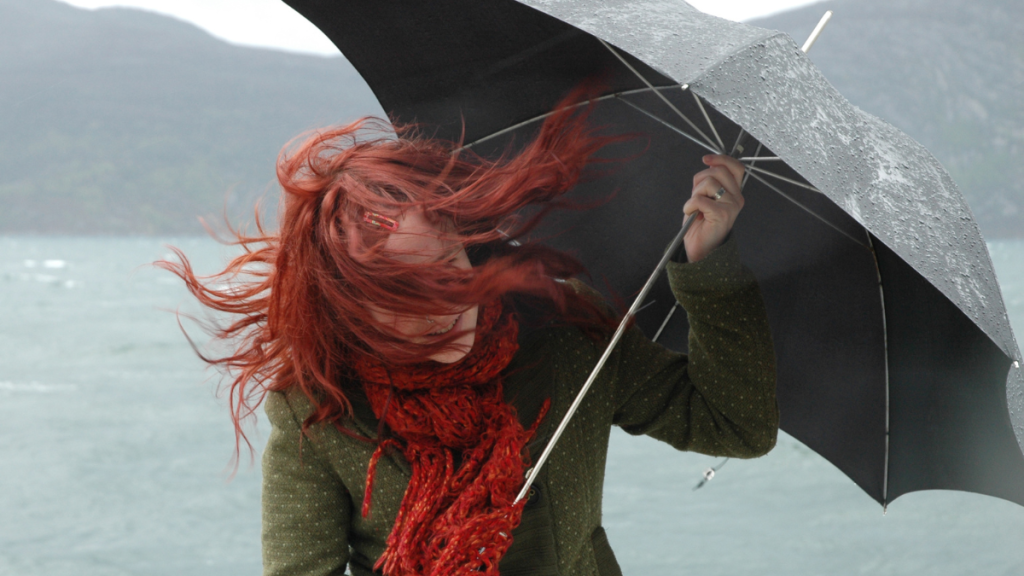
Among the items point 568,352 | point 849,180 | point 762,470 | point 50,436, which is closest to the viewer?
point 849,180

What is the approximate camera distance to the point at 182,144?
10044cm

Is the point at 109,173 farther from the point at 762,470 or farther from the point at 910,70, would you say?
the point at 762,470

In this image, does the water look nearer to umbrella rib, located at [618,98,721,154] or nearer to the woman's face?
the woman's face

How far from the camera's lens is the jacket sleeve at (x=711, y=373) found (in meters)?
1.31

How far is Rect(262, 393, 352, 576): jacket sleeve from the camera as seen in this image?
1307 millimetres

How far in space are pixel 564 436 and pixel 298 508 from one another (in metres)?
0.44

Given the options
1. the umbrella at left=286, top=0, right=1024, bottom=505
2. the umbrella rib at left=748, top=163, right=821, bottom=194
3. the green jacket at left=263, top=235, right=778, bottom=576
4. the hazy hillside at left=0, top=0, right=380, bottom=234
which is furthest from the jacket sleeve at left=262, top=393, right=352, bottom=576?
the hazy hillside at left=0, top=0, right=380, bottom=234

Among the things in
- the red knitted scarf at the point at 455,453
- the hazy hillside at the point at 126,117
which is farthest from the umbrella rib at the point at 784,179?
the hazy hillside at the point at 126,117

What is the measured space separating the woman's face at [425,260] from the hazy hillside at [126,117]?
87.4m

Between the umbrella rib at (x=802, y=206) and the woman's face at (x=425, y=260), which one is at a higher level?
the umbrella rib at (x=802, y=206)

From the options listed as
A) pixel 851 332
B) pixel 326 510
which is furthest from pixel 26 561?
pixel 851 332

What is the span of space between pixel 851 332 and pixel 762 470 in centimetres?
860

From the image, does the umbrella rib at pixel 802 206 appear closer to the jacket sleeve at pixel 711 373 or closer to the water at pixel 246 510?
the jacket sleeve at pixel 711 373

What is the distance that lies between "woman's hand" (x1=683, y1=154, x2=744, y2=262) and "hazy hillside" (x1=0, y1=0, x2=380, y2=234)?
87.3 m
